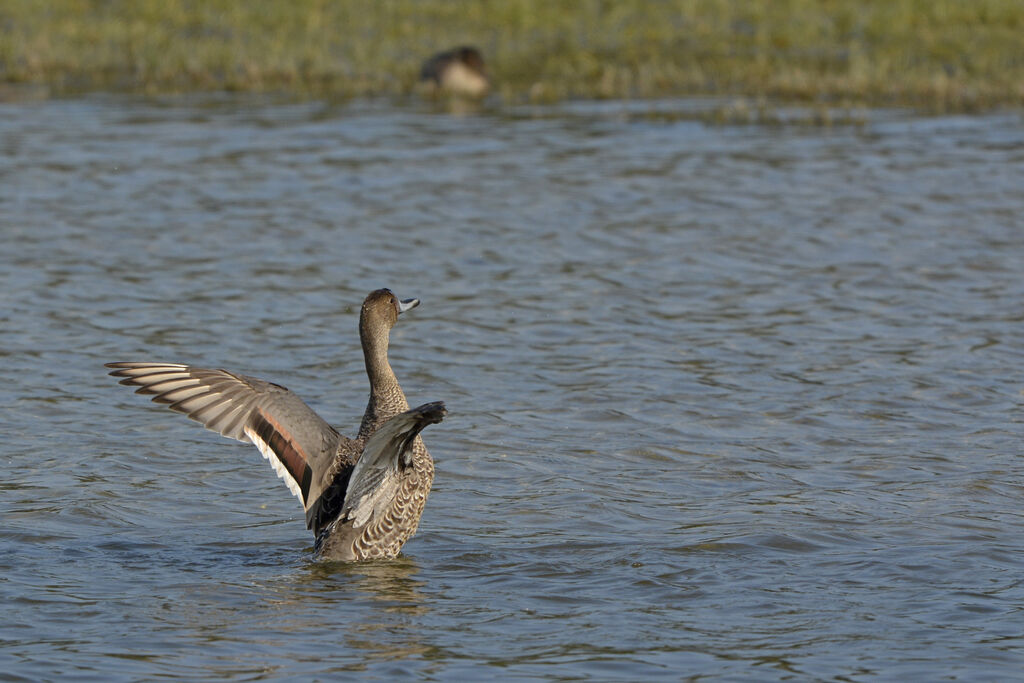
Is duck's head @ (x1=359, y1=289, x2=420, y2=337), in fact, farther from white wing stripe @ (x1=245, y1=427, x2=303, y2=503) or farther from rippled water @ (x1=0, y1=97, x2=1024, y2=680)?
rippled water @ (x1=0, y1=97, x2=1024, y2=680)

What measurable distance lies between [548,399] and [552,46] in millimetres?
16634

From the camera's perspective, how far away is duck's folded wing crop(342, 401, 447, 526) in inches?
259

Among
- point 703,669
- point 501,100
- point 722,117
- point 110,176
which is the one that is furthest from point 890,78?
point 703,669

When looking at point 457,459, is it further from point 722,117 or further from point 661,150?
point 722,117

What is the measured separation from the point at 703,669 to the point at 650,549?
4.68 feet

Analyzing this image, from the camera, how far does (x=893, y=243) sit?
46.3ft

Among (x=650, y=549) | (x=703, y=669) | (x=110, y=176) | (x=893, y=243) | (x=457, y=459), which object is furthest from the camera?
(x=110, y=176)

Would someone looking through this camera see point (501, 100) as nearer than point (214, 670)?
No

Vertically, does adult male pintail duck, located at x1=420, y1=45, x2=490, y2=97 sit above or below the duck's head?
above

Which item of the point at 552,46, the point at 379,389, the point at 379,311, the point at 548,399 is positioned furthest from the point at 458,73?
the point at 379,389

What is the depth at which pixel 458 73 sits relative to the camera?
883 inches

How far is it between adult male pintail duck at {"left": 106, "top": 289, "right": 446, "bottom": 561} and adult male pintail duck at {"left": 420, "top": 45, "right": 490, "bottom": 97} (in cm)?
1538

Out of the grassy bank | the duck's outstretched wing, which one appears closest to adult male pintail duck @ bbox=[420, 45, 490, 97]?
the grassy bank

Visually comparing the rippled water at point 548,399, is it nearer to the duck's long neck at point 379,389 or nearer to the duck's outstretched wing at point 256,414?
the duck's outstretched wing at point 256,414
